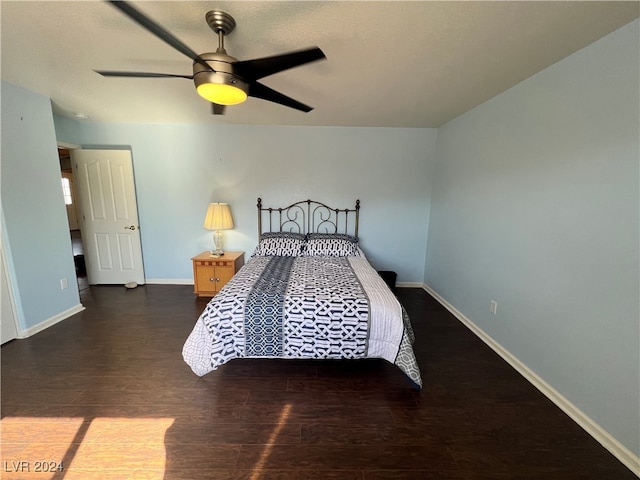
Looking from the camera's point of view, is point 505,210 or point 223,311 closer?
point 223,311

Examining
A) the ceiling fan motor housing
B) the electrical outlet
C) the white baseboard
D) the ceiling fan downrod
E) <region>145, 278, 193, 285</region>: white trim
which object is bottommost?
the white baseboard

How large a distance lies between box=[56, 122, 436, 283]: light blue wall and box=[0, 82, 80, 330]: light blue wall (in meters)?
1.02

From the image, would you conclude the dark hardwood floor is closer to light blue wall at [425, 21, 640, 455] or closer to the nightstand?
light blue wall at [425, 21, 640, 455]

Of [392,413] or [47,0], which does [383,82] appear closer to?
[47,0]

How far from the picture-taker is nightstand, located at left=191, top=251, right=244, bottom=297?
342cm

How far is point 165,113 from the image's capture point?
3.10m

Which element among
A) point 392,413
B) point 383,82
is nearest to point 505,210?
point 383,82

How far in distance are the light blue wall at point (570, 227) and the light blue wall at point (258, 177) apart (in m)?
1.22

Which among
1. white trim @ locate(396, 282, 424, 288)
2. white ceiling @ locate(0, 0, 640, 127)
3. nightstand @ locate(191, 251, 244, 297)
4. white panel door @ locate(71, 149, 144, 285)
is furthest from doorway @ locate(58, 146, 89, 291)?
white trim @ locate(396, 282, 424, 288)

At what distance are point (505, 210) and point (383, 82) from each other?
5.26ft

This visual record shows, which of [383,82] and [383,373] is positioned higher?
[383,82]

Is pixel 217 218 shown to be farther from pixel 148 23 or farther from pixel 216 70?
pixel 148 23

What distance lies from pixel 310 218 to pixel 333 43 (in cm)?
242

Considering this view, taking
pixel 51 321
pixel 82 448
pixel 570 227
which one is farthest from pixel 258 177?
pixel 570 227
